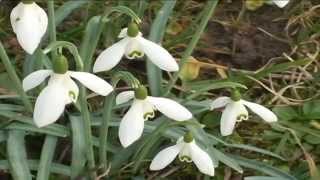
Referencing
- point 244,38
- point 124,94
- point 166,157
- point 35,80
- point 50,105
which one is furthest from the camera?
point 244,38

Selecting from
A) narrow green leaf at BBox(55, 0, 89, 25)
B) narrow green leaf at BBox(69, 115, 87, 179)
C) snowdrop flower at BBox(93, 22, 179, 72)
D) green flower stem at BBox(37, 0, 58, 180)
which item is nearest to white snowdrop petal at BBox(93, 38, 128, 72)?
snowdrop flower at BBox(93, 22, 179, 72)

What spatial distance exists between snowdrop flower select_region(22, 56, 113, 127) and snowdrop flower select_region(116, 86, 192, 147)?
11 cm

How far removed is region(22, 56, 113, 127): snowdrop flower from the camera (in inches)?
67.4

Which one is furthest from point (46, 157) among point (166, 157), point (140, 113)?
point (140, 113)

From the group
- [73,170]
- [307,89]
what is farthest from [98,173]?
[307,89]

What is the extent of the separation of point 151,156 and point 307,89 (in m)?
0.75

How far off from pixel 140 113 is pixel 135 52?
0.15 m

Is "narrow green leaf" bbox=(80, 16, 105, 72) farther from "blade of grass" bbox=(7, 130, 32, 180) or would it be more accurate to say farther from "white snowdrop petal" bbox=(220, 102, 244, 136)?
"white snowdrop petal" bbox=(220, 102, 244, 136)

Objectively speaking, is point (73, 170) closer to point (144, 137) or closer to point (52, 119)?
point (144, 137)

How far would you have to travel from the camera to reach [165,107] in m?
1.91

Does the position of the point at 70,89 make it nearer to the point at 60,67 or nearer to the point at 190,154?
the point at 60,67

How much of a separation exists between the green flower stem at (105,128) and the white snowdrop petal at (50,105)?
34 centimetres

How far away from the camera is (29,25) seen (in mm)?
1736

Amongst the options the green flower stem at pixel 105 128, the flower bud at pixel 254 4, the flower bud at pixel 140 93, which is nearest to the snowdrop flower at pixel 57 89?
the flower bud at pixel 140 93
